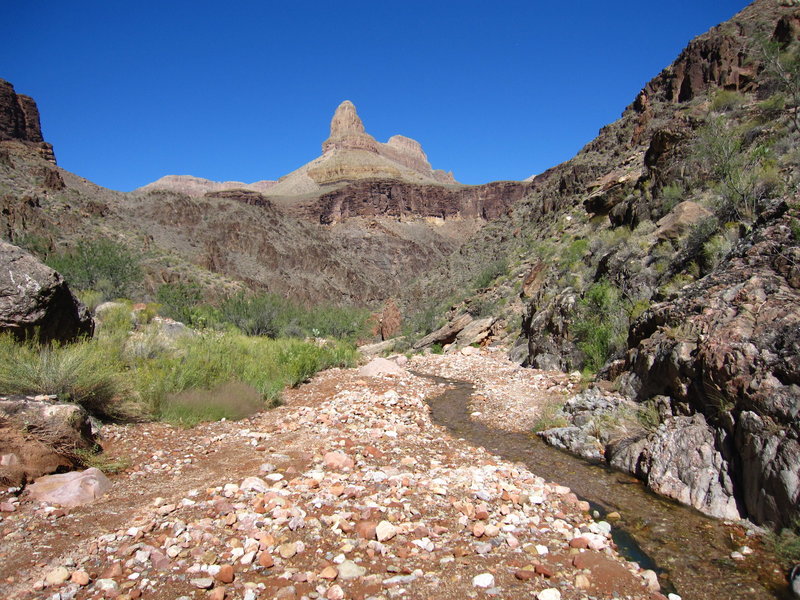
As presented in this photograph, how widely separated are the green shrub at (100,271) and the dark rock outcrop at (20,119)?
2032 inches

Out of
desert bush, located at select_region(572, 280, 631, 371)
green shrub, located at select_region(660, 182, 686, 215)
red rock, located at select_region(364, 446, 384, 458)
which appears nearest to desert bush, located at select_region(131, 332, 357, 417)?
red rock, located at select_region(364, 446, 384, 458)

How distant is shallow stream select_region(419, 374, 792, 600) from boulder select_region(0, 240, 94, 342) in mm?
6351

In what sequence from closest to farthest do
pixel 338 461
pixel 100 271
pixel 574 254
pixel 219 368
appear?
pixel 338 461
pixel 219 368
pixel 574 254
pixel 100 271

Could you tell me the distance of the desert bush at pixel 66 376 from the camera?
507cm

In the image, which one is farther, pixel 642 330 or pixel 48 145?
pixel 48 145

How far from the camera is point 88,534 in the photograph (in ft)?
10.5

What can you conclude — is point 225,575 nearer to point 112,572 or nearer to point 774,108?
point 112,572

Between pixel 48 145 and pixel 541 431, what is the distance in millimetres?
79801

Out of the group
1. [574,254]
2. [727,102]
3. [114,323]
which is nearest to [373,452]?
[114,323]

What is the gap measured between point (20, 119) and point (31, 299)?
3324 inches

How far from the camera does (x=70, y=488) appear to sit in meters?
3.77

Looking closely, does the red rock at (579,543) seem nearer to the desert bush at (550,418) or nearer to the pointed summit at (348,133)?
the desert bush at (550,418)

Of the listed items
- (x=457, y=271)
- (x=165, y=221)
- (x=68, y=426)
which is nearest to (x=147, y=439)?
(x=68, y=426)

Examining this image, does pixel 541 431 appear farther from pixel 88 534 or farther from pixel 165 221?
pixel 165 221
